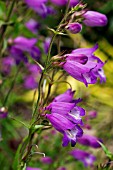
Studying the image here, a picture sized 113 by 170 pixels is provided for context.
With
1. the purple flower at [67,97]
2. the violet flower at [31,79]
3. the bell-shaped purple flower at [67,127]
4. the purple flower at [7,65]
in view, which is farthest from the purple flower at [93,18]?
the violet flower at [31,79]

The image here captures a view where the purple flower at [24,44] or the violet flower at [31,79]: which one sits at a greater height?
the purple flower at [24,44]

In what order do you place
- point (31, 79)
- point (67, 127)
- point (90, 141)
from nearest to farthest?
point (67, 127), point (90, 141), point (31, 79)

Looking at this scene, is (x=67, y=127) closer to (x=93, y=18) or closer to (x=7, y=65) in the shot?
(x=93, y=18)

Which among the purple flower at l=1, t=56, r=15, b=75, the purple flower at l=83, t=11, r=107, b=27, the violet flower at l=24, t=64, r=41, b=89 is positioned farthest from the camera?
the violet flower at l=24, t=64, r=41, b=89

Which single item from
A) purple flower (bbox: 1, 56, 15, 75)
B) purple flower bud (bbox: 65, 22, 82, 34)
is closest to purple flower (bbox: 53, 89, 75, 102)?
purple flower bud (bbox: 65, 22, 82, 34)

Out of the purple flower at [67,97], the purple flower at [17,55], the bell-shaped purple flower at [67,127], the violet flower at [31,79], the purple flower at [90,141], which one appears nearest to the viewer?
the bell-shaped purple flower at [67,127]

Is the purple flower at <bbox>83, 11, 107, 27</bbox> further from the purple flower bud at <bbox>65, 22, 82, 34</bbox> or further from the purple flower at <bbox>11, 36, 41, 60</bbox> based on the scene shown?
the purple flower at <bbox>11, 36, 41, 60</bbox>

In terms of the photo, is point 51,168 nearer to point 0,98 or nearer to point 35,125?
point 0,98

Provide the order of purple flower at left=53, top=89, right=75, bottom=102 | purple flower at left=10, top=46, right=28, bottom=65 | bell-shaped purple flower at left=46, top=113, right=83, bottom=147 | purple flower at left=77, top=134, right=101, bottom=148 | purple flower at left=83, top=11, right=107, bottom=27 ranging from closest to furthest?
bell-shaped purple flower at left=46, top=113, right=83, bottom=147 → purple flower at left=53, top=89, right=75, bottom=102 → purple flower at left=83, top=11, right=107, bottom=27 → purple flower at left=77, top=134, right=101, bottom=148 → purple flower at left=10, top=46, right=28, bottom=65

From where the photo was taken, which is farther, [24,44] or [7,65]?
[7,65]

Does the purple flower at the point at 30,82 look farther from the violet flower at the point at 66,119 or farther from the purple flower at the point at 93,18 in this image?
the violet flower at the point at 66,119

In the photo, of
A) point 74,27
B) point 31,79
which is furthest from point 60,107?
point 31,79
